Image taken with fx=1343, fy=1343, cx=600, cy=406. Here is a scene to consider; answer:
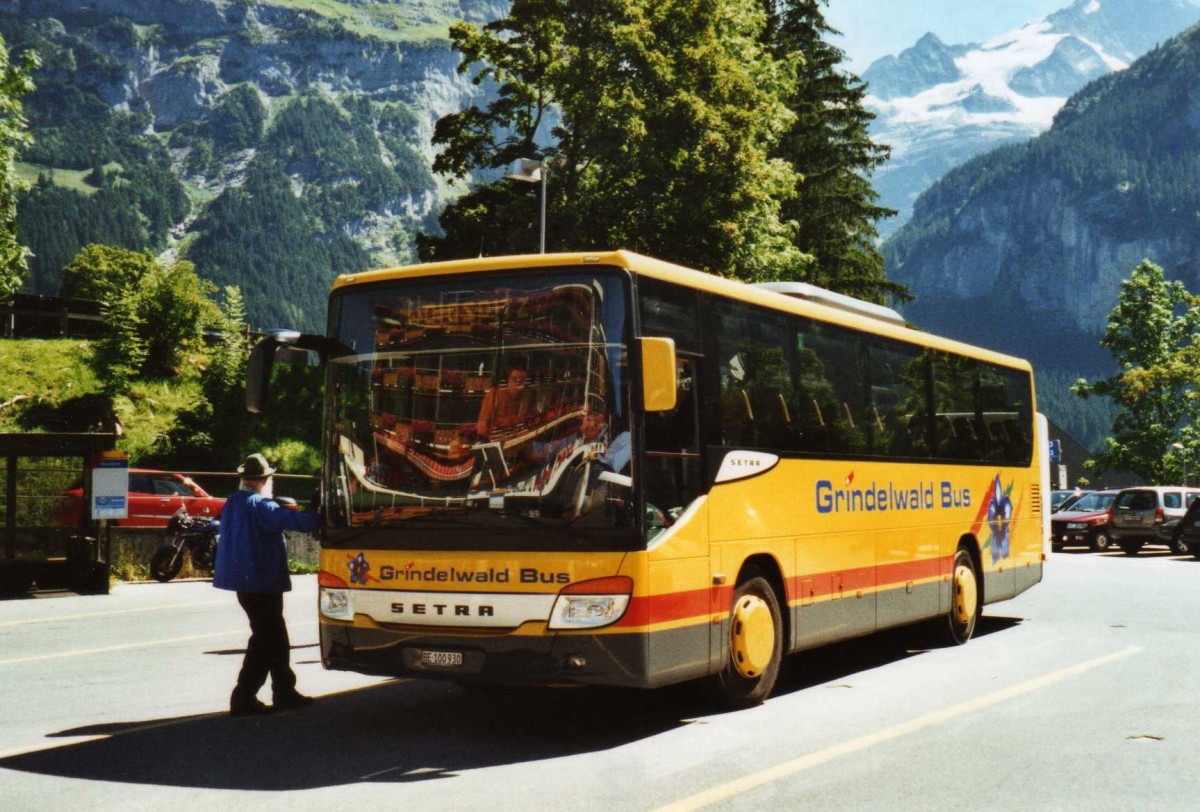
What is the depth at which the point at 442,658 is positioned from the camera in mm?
8000

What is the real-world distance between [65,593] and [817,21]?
3316 centimetres

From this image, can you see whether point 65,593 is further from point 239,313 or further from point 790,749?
point 239,313

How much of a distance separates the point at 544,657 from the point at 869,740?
201cm

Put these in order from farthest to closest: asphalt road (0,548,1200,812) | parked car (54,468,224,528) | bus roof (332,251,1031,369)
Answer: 1. parked car (54,468,224,528)
2. bus roof (332,251,1031,369)
3. asphalt road (0,548,1200,812)

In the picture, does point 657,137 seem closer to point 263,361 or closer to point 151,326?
point 263,361

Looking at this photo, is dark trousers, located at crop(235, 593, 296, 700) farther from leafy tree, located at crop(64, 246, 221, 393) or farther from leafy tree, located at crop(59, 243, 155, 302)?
leafy tree, located at crop(59, 243, 155, 302)

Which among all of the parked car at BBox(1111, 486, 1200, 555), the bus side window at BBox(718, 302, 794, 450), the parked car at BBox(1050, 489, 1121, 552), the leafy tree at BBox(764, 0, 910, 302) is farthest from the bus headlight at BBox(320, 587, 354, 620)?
the leafy tree at BBox(764, 0, 910, 302)

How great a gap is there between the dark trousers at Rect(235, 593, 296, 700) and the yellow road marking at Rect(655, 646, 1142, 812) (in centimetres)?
361

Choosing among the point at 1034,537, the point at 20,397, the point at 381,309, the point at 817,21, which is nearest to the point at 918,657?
the point at 1034,537

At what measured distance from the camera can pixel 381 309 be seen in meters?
8.55

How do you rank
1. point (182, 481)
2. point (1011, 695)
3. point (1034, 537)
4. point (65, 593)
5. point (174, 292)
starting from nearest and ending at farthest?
1. point (1011, 695)
2. point (1034, 537)
3. point (65, 593)
4. point (182, 481)
5. point (174, 292)

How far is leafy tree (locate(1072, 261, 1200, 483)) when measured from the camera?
51.4m

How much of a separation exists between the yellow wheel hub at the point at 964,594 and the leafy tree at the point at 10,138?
2974 centimetres

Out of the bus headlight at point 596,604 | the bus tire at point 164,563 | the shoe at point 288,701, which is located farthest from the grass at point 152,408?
the bus headlight at point 596,604
